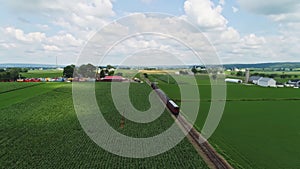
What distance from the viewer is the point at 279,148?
14.2m

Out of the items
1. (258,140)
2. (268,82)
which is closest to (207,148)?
(258,140)

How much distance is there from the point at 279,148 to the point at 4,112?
2328 centimetres

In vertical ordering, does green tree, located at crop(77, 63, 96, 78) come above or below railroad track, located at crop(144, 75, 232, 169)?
above

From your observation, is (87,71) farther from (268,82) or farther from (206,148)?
(206,148)

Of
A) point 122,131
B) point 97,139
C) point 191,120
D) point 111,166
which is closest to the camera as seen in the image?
point 111,166

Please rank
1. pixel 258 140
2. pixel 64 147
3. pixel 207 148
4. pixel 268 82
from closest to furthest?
1. pixel 64 147
2. pixel 207 148
3. pixel 258 140
4. pixel 268 82

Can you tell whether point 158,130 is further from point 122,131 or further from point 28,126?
point 28,126

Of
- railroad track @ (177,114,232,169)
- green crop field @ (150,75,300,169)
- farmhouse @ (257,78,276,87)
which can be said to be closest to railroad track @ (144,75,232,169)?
railroad track @ (177,114,232,169)

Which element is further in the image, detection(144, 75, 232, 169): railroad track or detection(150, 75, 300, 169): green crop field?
detection(150, 75, 300, 169): green crop field

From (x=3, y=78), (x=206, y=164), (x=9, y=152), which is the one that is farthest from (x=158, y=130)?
(x=3, y=78)

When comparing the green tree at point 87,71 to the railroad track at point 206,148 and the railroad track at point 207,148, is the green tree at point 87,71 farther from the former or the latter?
the railroad track at point 207,148

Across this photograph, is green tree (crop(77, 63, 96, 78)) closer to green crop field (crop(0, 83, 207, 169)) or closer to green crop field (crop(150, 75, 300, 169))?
green crop field (crop(0, 83, 207, 169))

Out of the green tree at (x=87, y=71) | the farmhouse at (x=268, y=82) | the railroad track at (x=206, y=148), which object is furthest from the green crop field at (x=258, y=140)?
the green tree at (x=87, y=71)

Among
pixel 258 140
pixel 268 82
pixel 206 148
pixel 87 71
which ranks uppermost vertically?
pixel 87 71
